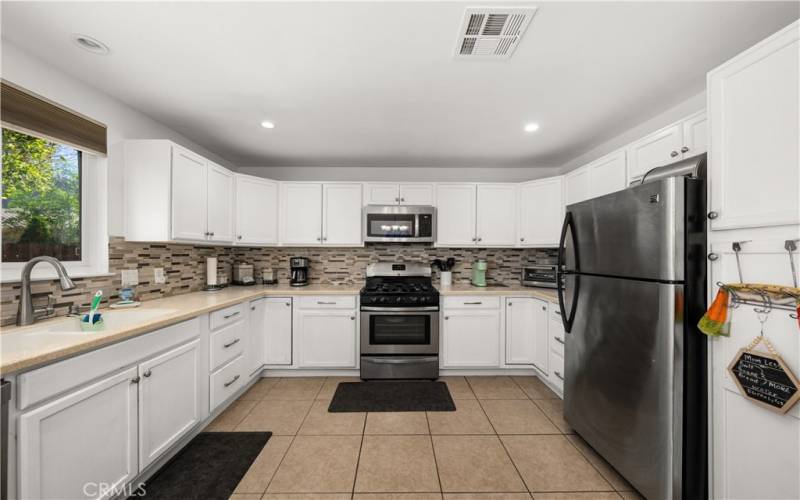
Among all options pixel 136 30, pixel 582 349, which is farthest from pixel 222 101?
pixel 582 349

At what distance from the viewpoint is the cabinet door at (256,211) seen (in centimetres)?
317

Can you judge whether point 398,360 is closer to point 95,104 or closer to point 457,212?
point 457,212

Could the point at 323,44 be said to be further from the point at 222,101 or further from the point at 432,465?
the point at 432,465

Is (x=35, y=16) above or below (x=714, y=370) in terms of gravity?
above

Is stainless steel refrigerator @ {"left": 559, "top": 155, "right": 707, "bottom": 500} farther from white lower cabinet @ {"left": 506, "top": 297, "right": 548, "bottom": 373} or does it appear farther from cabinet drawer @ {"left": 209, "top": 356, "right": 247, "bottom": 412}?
cabinet drawer @ {"left": 209, "top": 356, "right": 247, "bottom": 412}

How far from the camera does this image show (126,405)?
59.2 inches

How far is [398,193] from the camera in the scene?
11.5 ft

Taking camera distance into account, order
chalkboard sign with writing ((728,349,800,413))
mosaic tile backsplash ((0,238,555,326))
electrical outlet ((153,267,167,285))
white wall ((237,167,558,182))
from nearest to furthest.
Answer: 1. chalkboard sign with writing ((728,349,800,413))
2. electrical outlet ((153,267,167,285))
3. mosaic tile backsplash ((0,238,555,326))
4. white wall ((237,167,558,182))

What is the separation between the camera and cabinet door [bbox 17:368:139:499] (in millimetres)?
1120

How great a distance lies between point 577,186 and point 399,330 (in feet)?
7.44

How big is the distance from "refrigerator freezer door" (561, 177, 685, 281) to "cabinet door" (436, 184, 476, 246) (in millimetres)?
1463

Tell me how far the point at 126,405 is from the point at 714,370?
282cm

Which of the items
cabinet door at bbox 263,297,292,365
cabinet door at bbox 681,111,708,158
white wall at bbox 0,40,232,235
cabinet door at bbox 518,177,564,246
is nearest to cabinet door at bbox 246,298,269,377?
cabinet door at bbox 263,297,292,365

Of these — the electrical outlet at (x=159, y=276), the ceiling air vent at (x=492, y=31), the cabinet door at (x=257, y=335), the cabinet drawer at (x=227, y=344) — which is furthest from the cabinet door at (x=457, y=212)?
the electrical outlet at (x=159, y=276)
